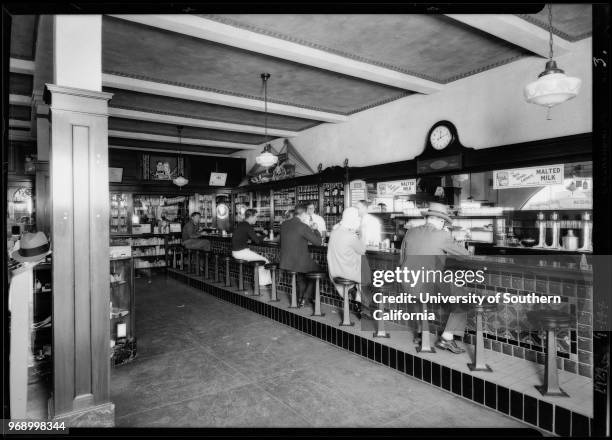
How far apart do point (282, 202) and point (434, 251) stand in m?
6.73

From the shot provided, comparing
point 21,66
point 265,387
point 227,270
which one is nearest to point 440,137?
point 227,270

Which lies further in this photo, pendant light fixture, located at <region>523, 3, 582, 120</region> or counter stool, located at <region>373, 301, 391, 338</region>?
counter stool, located at <region>373, 301, 391, 338</region>

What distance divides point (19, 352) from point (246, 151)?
10.3 m

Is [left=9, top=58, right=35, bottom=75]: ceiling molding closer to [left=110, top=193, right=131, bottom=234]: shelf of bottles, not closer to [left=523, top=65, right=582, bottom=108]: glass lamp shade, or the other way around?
[left=110, top=193, right=131, bottom=234]: shelf of bottles

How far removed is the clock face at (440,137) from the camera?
6.56 metres

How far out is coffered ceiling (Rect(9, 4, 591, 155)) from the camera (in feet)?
14.5

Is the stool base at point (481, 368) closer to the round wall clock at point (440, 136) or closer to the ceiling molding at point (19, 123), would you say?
the round wall clock at point (440, 136)

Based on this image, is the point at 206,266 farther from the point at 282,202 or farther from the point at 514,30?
the point at 514,30

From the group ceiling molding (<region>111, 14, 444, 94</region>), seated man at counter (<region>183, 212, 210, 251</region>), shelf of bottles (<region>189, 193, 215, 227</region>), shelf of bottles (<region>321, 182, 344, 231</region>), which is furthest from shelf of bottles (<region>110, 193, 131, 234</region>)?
ceiling molding (<region>111, 14, 444, 94</region>)

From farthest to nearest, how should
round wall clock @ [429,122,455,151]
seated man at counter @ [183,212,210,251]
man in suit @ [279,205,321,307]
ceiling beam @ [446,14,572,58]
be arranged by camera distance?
seated man at counter @ [183,212,210,251]
round wall clock @ [429,122,455,151]
man in suit @ [279,205,321,307]
ceiling beam @ [446,14,572,58]

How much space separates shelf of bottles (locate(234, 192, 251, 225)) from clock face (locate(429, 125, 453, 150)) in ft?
20.6

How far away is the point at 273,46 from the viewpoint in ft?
16.0

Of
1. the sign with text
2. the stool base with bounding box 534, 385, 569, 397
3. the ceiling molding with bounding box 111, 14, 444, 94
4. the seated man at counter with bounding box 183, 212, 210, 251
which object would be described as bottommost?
the stool base with bounding box 534, 385, 569, 397

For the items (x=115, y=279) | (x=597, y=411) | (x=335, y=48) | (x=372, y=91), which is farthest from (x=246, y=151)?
(x=597, y=411)
